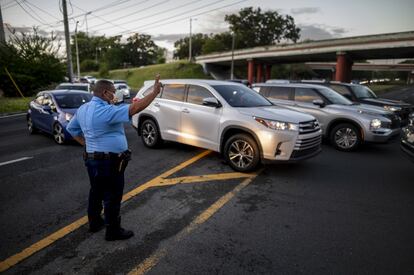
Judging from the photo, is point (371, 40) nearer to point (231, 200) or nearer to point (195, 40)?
point (231, 200)

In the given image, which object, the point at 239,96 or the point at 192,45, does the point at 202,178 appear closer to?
the point at 239,96

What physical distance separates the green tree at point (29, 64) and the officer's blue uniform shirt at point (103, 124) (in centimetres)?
2452

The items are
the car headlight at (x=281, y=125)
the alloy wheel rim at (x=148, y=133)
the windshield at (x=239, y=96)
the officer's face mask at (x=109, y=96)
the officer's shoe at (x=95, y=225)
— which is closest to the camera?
the officer's face mask at (x=109, y=96)

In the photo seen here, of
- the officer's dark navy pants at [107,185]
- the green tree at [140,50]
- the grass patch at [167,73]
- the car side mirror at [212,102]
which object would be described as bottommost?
the officer's dark navy pants at [107,185]

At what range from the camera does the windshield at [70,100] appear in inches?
347

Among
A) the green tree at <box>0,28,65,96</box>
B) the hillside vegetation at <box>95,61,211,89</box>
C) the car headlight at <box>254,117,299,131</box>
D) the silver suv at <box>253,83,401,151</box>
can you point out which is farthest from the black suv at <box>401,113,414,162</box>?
the hillside vegetation at <box>95,61,211,89</box>

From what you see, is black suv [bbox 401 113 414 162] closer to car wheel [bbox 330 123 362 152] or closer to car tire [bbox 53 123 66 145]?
car wheel [bbox 330 123 362 152]

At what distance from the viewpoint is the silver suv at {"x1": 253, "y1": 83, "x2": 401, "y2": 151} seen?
7.75 metres

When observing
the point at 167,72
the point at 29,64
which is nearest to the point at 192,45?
the point at 167,72

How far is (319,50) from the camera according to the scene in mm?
42000

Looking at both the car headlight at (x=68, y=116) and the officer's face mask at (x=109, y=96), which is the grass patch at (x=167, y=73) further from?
the officer's face mask at (x=109, y=96)

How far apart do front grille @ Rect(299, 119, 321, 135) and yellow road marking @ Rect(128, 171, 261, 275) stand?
1304mm

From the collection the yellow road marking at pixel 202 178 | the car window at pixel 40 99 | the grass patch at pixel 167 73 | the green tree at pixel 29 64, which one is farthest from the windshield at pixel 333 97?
the grass patch at pixel 167 73

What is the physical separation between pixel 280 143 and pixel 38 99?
8.02 meters
